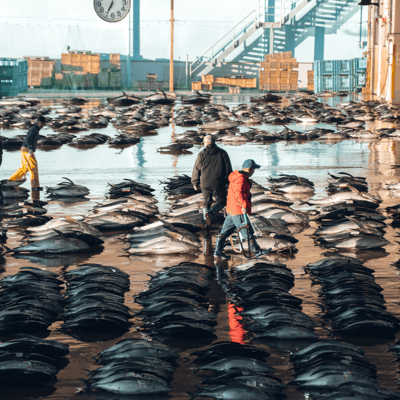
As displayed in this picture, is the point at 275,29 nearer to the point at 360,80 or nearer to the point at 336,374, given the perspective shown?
the point at 360,80

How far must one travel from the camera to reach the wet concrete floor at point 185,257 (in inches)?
276

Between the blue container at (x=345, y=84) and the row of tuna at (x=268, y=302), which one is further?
the blue container at (x=345, y=84)

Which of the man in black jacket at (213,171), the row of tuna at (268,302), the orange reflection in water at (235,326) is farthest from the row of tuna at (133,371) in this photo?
the man in black jacket at (213,171)

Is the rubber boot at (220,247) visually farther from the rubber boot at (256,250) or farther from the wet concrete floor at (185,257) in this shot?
the rubber boot at (256,250)

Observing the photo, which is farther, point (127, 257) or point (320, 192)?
point (320, 192)

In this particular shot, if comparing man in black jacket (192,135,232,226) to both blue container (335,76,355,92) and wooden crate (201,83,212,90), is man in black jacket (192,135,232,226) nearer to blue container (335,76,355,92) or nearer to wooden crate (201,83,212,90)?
wooden crate (201,83,212,90)

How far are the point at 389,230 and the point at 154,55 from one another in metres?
68.3

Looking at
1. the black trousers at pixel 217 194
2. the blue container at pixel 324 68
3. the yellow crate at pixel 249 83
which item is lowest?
the black trousers at pixel 217 194

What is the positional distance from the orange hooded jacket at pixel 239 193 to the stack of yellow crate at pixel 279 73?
5311 cm

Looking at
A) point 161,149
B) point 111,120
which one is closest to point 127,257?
point 161,149

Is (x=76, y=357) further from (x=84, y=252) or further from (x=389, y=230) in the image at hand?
(x=389, y=230)

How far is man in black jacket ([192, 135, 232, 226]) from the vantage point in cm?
1216

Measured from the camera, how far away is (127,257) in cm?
1156

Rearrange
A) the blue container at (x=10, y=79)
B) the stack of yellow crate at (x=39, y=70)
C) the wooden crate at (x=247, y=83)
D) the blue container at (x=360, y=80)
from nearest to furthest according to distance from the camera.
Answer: the blue container at (x=10, y=79) → the stack of yellow crate at (x=39, y=70) → the blue container at (x=360, y=80) → the wooden crate at (x=247, y=83)
